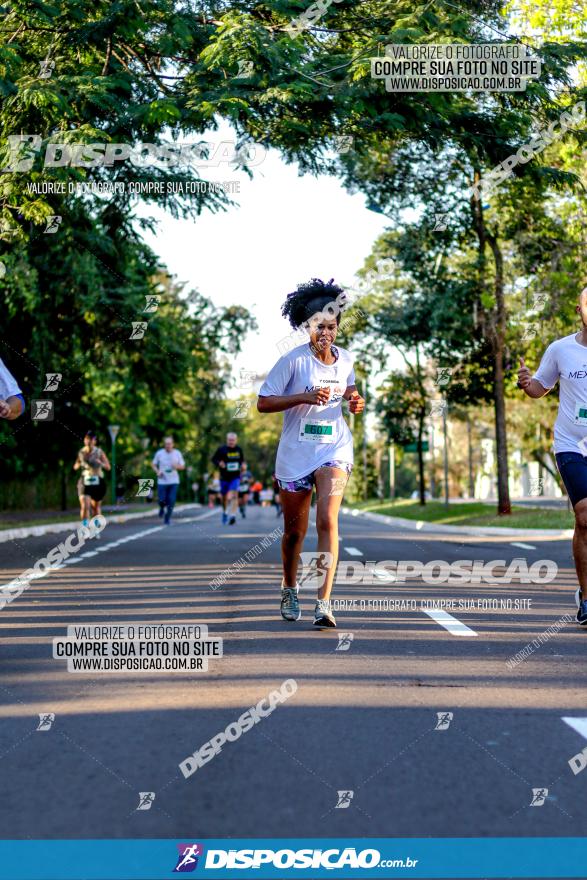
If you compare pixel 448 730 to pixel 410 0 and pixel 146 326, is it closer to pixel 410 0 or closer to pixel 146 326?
pixel 410 0

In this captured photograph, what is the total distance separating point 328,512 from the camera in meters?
8.04

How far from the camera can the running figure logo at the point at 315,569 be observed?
26.1 ft

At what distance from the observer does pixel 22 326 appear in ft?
93.4

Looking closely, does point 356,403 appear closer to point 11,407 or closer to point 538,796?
point 11,407

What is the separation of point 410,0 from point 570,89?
7.18ft

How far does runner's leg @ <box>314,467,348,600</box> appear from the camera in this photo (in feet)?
26.1

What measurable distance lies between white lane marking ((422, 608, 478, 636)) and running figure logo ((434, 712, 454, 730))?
2676 mm

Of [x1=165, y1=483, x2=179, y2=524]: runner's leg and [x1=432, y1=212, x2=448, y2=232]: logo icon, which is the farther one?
[x1=432, y1=212, x2=448, y2=232]: logo icon

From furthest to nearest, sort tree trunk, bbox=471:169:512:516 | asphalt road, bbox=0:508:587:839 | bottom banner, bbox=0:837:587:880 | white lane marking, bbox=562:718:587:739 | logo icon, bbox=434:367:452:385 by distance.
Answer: logo icon, bbox=434:367:452:385, tree trunk, bbox=471:169:512:516, white lane marking, bbox=562:718:587:739, asphalt road, bbox=0:508:587:839, bottom banner, bbox=0:837:587:880

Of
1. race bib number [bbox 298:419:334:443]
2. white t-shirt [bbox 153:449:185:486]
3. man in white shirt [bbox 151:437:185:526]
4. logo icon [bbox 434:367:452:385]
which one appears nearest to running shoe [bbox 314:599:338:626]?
race bib number [bbox 298:419:334:443]

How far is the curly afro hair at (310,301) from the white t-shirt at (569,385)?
139cm

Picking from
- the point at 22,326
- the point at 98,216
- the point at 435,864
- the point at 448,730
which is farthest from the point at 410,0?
the point at 22,326

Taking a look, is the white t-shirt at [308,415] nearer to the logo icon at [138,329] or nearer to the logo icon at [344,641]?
the logo icon at [344,641]

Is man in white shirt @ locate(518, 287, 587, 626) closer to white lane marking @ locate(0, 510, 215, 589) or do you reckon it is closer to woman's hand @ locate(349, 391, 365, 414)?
woman's hand @ locate(349, 391, 365, 414)
